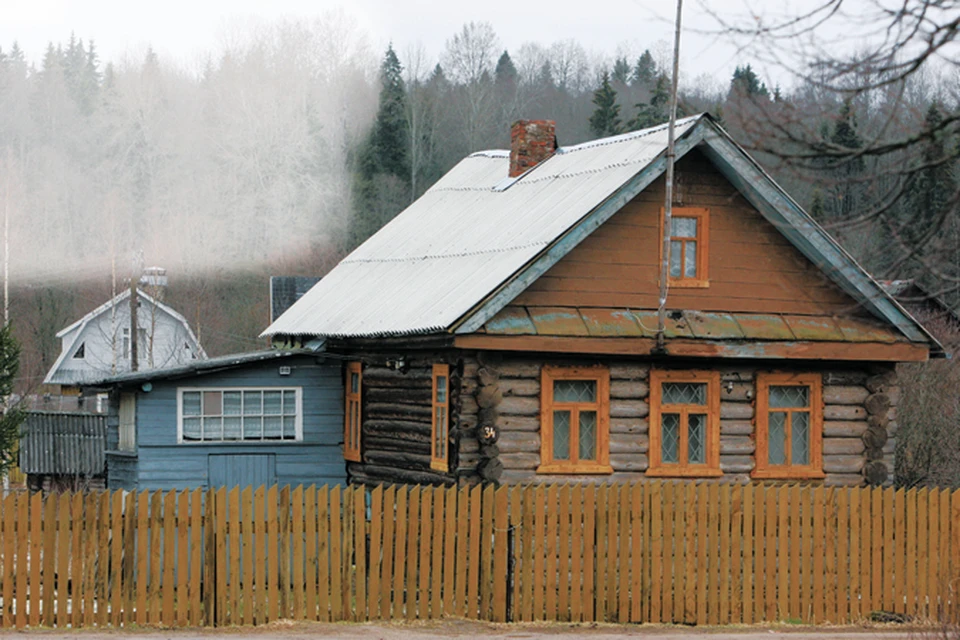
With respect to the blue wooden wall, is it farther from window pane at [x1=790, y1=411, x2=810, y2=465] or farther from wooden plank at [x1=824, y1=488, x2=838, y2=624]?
wooden plank at [x1=824, y1=488, x2=838, y2=624]

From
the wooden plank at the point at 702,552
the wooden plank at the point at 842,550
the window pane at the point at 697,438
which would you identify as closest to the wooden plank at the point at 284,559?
the wooden plank at the point at 702,552

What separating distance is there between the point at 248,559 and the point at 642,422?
709 cm

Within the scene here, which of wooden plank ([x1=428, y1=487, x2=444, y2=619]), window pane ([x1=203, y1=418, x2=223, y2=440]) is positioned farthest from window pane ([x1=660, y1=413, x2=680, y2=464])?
window pane ([x1=203, y1=418, x2=223, y2=440])

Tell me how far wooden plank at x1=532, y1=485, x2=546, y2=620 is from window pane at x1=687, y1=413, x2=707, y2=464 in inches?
195

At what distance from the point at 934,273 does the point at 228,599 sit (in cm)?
996

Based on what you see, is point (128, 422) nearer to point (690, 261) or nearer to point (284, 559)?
point (284, 559)

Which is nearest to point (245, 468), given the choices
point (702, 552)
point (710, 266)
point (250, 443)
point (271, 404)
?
point (250, 443)

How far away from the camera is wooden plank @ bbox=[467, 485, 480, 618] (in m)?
16.6

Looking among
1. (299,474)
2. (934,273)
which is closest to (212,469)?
(299,474)

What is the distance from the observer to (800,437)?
2186 cm

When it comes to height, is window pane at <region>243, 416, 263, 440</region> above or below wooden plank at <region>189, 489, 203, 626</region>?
above

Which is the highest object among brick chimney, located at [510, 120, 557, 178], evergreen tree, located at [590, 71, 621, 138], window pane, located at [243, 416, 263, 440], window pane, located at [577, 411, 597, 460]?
evergreen tree, located at [590, 71, 621, 138]

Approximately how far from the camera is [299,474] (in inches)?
1003

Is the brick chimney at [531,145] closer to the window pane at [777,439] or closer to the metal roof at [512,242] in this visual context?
the metal roof at [512,242]
